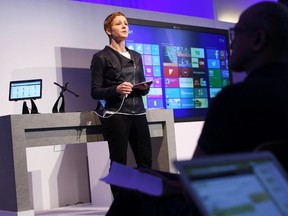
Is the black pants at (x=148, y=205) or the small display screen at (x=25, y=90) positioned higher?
the small display screen at (x=25, y=90)

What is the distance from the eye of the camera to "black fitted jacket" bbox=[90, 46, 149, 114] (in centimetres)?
308

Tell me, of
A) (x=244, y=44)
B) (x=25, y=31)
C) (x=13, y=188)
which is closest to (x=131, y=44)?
(x=25, y=31)

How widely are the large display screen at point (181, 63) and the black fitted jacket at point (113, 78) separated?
1213 millimetres

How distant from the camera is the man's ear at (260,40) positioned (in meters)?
1.08

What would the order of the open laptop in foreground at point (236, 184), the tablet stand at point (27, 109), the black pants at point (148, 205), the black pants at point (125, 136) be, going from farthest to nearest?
the tablet stand at point (27, 109)
the black pants at point (125, 136)
the black pants at point (148, 205)
the open laptop in foreground at point (236, 184)

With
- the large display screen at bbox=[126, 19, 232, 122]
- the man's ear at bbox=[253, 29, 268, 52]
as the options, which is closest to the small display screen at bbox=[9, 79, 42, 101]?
the large display screen at bbox=[126, 19, 232, 122]

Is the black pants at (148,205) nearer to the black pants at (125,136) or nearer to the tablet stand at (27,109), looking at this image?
Answer: the black pants at (125,136)

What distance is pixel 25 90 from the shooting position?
3.39 m

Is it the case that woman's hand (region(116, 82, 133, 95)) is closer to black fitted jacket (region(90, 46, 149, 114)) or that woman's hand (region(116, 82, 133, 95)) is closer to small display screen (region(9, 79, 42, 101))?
black fitted jacket (region(90, 46, 149, 114))

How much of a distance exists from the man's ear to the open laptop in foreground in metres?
0.47

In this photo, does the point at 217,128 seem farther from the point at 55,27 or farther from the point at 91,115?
the point at 55,27

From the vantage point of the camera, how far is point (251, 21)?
1091 mm

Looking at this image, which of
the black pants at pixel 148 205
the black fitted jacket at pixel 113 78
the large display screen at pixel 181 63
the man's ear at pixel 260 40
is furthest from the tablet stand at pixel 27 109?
the man's ear at pixel 260 40

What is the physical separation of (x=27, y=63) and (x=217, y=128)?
10.9 ft
